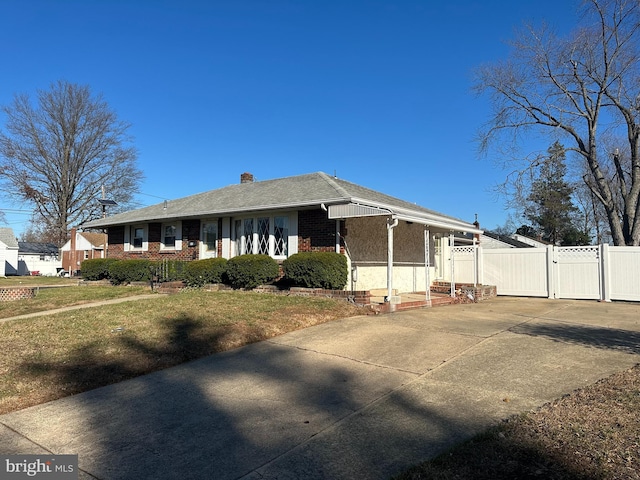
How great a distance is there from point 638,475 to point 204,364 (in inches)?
203

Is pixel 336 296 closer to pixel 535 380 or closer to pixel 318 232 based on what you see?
pixel 318 232


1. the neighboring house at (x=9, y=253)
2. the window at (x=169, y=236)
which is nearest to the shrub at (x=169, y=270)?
the window at (x=169, y=236)

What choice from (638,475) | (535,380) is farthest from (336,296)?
(638,475)

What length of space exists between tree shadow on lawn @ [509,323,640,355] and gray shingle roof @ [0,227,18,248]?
159 feet

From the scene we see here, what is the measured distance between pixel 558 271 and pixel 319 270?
352 inches

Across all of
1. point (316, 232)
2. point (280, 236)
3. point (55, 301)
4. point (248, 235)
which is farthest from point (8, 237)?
point (316, 232)

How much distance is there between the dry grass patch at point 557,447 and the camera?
297cm

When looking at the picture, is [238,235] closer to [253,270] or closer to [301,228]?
[253,270]

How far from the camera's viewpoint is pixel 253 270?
12445 millimetres

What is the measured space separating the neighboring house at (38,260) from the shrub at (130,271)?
36.6 m

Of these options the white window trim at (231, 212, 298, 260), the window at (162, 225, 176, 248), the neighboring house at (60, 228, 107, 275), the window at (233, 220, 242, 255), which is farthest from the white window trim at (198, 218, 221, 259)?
the neighboring house at (60, 228, 107, 275)

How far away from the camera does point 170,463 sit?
135 inches
